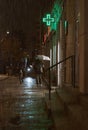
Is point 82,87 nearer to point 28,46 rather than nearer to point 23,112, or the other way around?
point 23,112

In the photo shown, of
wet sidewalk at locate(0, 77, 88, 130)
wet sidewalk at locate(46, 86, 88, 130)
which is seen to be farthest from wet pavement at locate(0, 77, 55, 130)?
wet sidewalk at locate(46, 86, 88, 130)

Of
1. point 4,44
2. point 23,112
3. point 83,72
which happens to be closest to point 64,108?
point 83,72

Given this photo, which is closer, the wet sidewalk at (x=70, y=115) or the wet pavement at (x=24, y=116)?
the wet sidewalk at (x=70, y=115)

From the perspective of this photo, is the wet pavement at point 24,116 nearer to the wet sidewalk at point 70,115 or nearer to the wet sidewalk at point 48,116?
the wet sidewalk at point 48,116

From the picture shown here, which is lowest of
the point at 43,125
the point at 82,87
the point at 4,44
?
the point at 43,125

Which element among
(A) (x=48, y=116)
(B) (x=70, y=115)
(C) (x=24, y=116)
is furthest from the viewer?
(C) (x=24, y=116)

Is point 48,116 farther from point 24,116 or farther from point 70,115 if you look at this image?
point 70,115

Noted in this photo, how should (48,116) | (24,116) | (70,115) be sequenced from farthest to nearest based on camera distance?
(24,116) < (48,116) < (70,115)

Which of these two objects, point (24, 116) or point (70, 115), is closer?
point (70, 115)

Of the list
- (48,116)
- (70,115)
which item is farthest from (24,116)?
(70,115)

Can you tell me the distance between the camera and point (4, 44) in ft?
246

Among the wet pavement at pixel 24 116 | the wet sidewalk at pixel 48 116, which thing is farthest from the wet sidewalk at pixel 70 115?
the wet pavement at pixel 24 116

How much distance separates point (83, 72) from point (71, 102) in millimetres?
1016

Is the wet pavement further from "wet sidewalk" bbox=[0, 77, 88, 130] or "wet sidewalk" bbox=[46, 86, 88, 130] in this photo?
"wet sidewalk" bbox=[46, 86, 88, 130]
